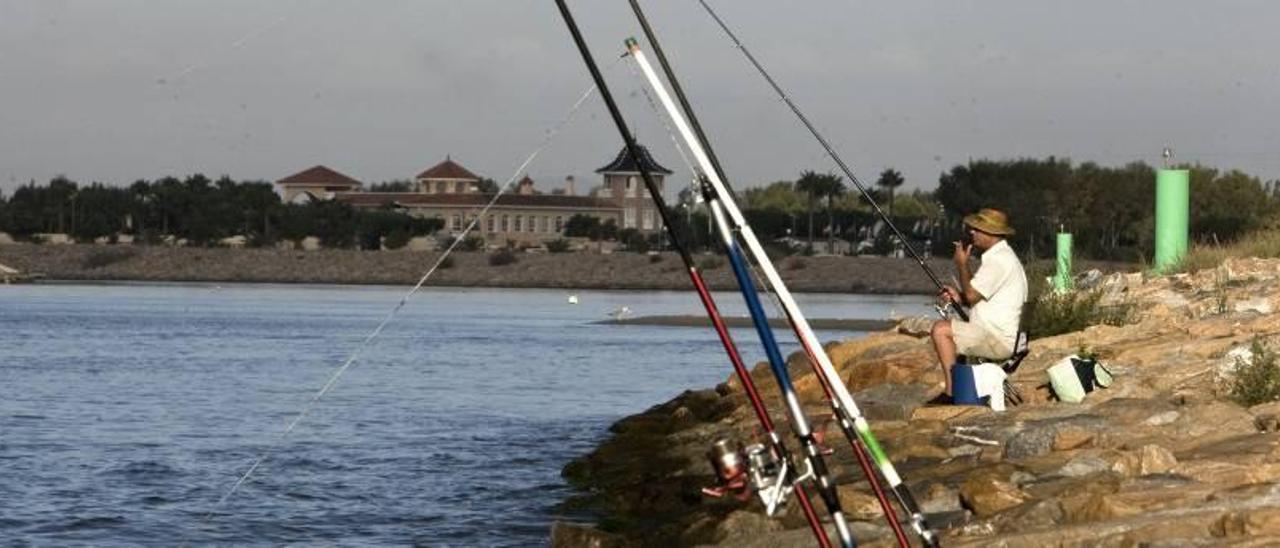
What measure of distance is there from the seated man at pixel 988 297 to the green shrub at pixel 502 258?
123 meters

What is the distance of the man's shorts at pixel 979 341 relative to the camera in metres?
14.3

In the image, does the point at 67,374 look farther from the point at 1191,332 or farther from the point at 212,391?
the point at 1191,332

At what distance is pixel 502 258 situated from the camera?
137750 millimetres

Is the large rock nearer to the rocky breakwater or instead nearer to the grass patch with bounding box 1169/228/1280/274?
the rocky breakwater

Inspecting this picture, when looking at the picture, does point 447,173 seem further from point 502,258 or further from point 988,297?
point 988,297

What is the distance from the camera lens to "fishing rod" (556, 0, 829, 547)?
7309mm

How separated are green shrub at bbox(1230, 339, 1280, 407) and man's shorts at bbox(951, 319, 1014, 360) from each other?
130 cm

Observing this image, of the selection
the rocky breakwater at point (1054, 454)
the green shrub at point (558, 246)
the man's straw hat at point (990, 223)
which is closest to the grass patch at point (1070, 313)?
the rocky breakwater at point (1054, 454)

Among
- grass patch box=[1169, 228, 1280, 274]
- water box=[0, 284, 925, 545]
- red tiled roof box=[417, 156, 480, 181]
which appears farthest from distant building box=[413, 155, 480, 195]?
grass patch box=[1169, 228, 1280, 274]

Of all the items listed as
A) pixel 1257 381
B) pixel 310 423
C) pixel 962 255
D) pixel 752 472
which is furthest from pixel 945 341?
pixel 310 423

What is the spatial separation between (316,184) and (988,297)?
160 metres

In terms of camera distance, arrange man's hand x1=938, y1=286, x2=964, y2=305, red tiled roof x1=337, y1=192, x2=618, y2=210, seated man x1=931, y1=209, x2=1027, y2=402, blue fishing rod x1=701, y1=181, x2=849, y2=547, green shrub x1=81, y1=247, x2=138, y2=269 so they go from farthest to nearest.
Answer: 1. red tiled roof x1=337, y1=192, x2=618, y2=210
2. green shrub x1=81, y1=247, x2=138, y2=269
3. man's hand x1=938, y1=286, x2=964, y2=305
4. seated man x1=931, y1=209, x2=1027, y2=402
5. blue fishing rod x1=701, y1=181, x2=849, y2=547

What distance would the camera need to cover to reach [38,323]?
217 ft

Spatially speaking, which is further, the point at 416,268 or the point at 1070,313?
the point at 416,268
